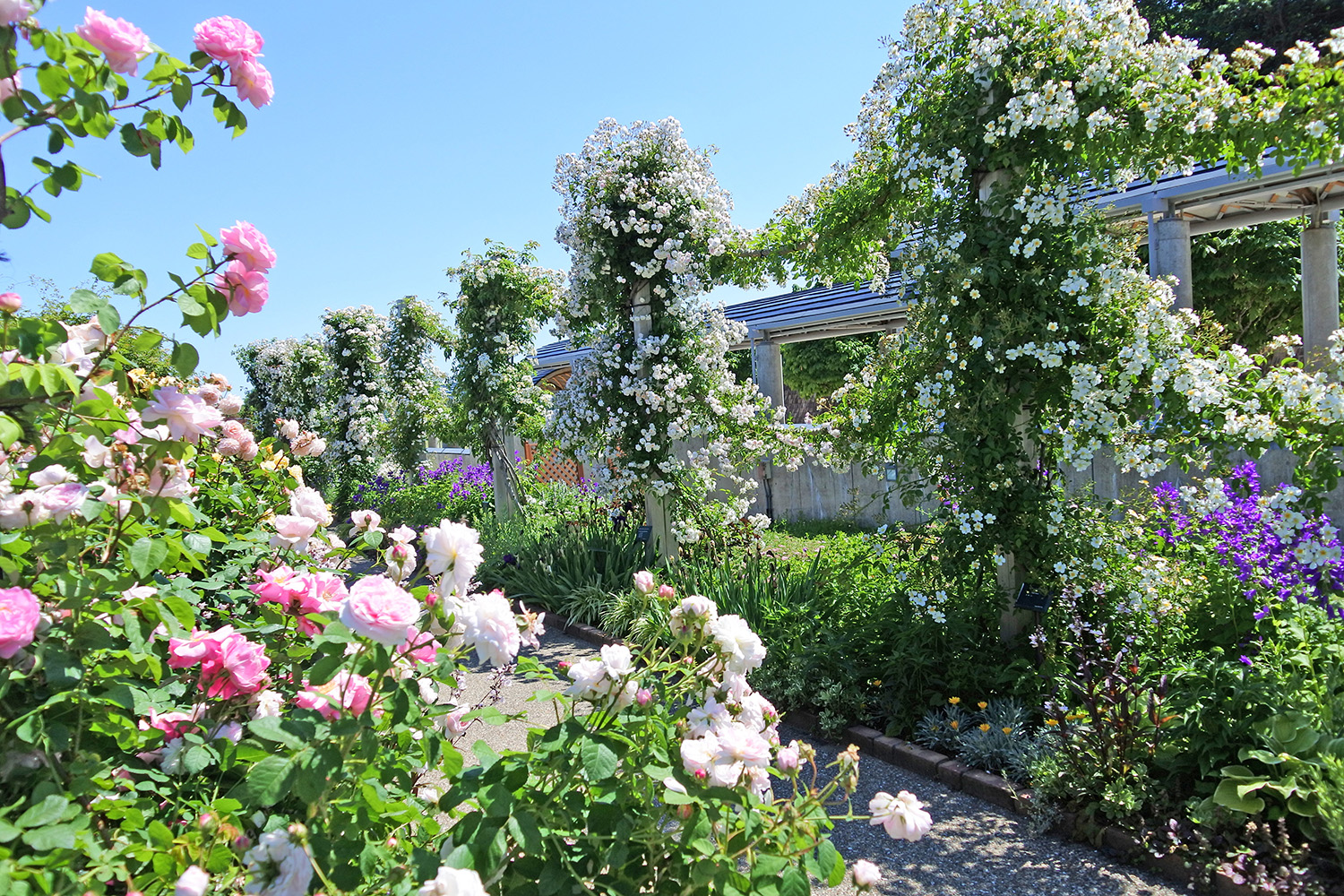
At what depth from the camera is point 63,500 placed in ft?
3.95

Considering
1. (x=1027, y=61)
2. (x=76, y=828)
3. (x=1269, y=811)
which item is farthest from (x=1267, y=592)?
(x=76, y=828)

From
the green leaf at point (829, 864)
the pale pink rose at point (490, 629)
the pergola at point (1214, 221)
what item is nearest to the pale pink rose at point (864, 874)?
the green leaf at point (829, 864)

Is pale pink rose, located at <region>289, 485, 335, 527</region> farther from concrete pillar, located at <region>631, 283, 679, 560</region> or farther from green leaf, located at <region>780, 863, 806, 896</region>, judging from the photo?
concrete pillar, located at <region>631, 283, 679, 560</region>

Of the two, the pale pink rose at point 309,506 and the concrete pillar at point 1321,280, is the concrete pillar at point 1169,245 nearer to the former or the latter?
the concrete pillar at point 1321,280

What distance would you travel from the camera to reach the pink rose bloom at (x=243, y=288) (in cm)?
141

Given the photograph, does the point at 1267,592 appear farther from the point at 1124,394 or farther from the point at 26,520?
the point at 26,520

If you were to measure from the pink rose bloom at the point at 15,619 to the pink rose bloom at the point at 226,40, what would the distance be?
93 cm

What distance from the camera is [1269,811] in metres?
2.38

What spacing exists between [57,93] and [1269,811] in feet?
10.9

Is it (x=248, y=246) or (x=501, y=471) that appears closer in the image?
(x=248, y=246)

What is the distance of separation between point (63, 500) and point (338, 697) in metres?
0.51

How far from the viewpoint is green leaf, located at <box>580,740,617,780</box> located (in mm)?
1179

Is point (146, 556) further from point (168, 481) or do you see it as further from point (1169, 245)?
point (1169, 245)

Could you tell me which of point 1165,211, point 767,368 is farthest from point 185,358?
point 767,368
